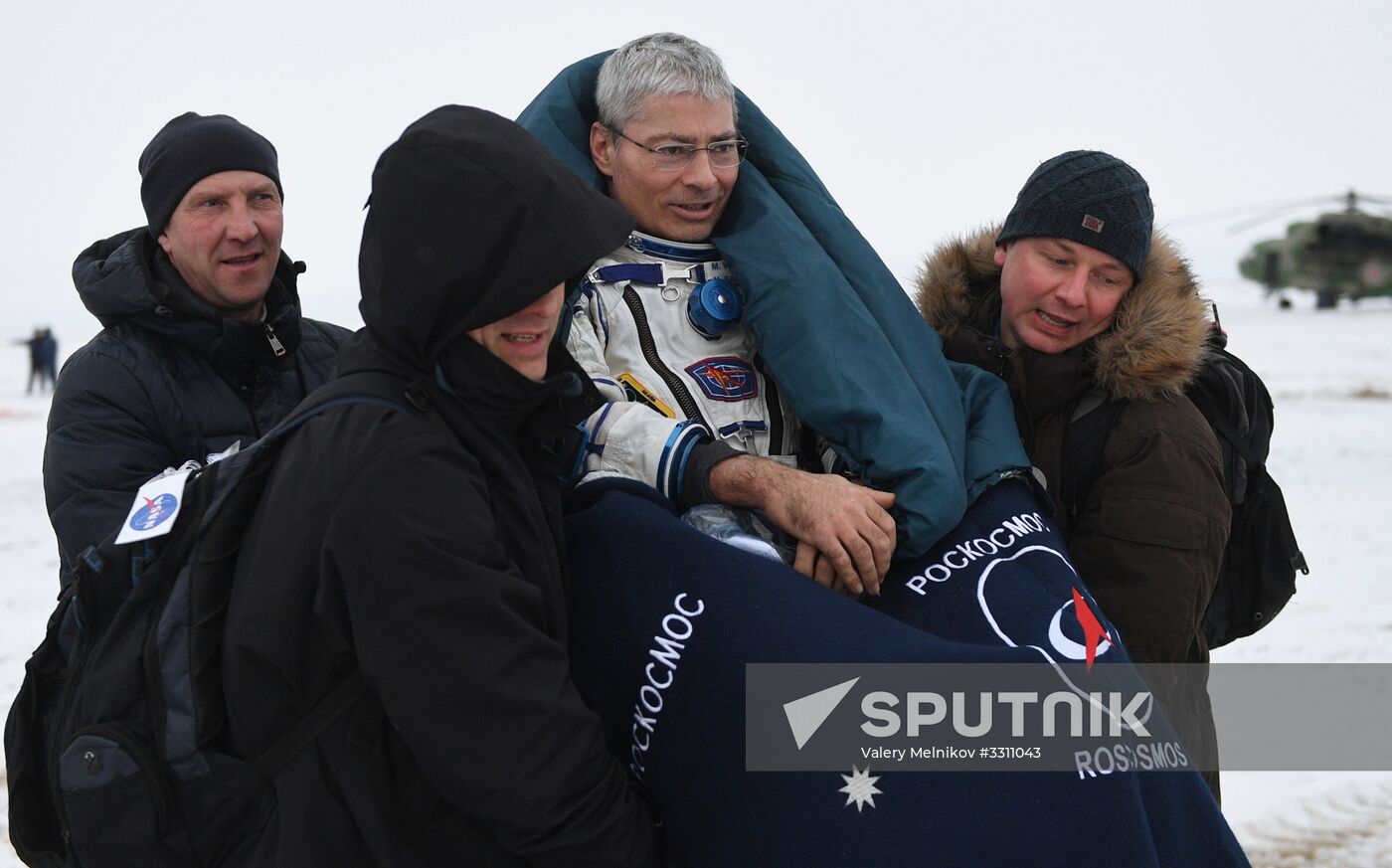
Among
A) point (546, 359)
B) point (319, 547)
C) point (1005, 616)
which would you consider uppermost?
point (546, 359)

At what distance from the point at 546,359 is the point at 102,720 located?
713mm

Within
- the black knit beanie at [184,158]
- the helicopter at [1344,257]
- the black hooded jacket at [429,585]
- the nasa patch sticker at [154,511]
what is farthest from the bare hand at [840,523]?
the helicopter at [1344,257]

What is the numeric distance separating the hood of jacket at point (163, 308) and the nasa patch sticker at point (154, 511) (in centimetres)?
79

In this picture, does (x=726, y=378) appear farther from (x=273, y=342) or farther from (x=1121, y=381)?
(x=273, y=342)

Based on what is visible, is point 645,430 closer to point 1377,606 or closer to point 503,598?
point 503,598

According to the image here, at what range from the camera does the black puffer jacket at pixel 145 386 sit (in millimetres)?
2076

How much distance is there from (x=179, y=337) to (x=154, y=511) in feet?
2.84

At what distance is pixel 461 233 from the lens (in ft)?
4.55

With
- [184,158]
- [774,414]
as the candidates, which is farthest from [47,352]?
[774,414]

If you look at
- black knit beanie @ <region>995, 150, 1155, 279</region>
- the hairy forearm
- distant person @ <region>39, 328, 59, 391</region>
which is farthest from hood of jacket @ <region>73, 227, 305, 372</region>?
distant person @ <region>39, 328, 59, 391</region>

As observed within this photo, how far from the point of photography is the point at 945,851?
1.48 meters

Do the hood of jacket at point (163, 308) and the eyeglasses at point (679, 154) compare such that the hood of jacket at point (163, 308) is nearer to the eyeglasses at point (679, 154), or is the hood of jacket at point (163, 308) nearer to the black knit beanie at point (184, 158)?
the black knit beanie at point (184, 158)

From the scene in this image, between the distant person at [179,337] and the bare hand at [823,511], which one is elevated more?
the distant person at [179,337]

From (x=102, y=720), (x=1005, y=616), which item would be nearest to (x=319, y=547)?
(x=102, y=720)
